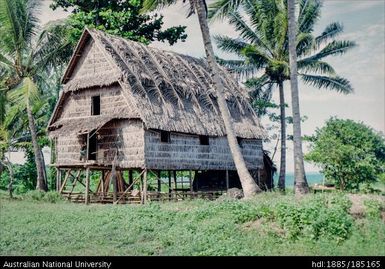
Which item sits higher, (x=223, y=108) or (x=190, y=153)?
(x=223, y=108)

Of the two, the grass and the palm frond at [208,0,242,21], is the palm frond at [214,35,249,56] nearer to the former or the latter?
the palm frond at [208,0,242,21]

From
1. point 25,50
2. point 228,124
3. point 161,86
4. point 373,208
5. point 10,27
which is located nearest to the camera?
point 373,208

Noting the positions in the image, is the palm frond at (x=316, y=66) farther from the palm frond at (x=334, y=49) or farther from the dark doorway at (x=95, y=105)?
the dark doorway at (x=95, y=105)

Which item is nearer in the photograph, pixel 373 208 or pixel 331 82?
pixel 373 208

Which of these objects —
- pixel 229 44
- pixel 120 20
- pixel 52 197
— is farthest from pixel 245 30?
pixel 52 197

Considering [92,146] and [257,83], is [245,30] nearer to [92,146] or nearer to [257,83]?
[257,83]

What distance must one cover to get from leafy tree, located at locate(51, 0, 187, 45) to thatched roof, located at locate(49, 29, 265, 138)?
15.1ft

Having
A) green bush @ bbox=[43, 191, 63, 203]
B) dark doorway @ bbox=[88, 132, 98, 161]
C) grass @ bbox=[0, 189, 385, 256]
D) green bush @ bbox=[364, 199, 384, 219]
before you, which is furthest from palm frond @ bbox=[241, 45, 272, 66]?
green bush @ bbox=[364, 199, 384, 219]

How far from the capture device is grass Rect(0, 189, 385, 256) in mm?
9992

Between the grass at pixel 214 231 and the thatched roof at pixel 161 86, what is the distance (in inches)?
246

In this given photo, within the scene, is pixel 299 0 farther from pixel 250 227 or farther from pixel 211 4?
pixel 250 227

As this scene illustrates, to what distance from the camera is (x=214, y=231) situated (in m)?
11.5

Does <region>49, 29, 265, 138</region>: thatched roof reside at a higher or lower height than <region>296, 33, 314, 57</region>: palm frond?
lower

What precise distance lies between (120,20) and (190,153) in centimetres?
1040
